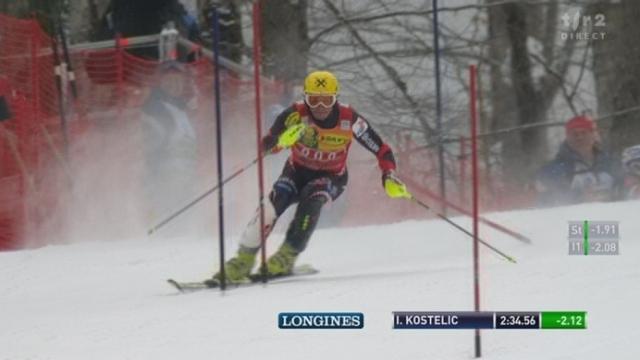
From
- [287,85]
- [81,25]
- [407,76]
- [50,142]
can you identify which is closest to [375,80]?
[407,76]

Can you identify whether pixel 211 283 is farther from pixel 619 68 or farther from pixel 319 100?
pixel 619 68

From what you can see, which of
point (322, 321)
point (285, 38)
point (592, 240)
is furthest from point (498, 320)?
point (285, 38)

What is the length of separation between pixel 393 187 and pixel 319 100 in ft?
2.50

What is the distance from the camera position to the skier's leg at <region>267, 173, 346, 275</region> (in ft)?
34.5

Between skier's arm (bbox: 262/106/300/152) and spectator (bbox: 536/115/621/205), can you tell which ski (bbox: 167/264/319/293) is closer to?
skier's arm (bbox: 262/106/300/152)

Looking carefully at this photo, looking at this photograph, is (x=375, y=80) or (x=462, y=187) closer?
(x=462, y=187)

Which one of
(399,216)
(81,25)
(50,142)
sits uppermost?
(81,25)

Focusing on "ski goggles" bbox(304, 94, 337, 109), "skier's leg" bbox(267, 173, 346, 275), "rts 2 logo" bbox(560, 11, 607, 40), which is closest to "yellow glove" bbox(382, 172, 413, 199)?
"skier's leg" bbox(267, 173, 346, 275)

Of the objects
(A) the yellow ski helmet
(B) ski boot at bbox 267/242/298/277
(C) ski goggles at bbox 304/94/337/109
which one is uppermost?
(A) the yellow ski helmet

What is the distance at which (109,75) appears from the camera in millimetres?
14031

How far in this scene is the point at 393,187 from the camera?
10.4 metres

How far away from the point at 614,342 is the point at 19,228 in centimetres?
721

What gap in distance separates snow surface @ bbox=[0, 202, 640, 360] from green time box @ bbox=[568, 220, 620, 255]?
10 cm

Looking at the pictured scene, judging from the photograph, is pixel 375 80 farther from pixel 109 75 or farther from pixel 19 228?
pixel 19 228
